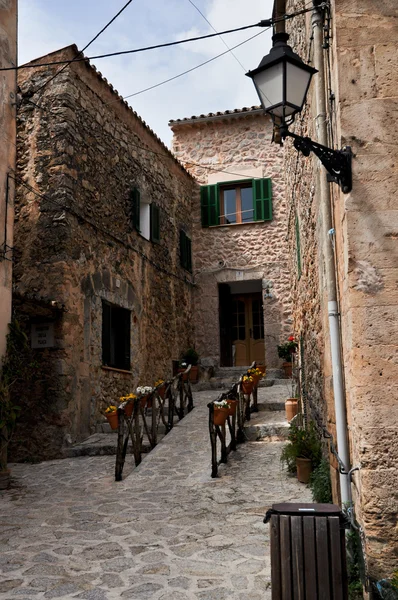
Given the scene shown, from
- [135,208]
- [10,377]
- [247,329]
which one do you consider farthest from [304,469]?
[247,329]

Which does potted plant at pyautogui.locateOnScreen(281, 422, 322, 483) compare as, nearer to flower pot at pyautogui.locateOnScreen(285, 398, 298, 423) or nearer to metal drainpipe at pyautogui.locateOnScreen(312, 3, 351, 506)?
flower pot at pyautogui.locateOnScreen(285, 398, 298, 423)

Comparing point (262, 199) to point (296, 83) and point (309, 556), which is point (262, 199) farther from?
point (309, 556)

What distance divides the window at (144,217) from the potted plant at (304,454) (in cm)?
606

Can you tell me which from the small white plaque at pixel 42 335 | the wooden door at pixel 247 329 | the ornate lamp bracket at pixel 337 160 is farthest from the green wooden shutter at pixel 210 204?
the ornate lamp bracket at pixel 337 160

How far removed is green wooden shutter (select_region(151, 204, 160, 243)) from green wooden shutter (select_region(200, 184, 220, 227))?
2590mm

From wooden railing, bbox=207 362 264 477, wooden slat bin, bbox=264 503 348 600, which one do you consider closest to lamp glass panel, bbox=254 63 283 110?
wooden slat bin, bbox=264 503 348 600

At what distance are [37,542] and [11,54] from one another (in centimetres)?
636

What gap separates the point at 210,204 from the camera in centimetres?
1526

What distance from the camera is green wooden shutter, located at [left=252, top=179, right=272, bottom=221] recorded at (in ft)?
48.3

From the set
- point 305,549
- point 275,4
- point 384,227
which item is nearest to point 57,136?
point 275,4

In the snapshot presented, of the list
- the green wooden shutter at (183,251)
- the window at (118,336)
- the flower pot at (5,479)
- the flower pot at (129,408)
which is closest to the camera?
the flower pot at (5,479)

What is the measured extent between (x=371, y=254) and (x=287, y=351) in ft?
27.5

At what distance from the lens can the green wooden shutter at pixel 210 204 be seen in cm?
1520

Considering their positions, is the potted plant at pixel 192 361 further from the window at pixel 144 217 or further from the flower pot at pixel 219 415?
the flower pot at pixel 219 415
